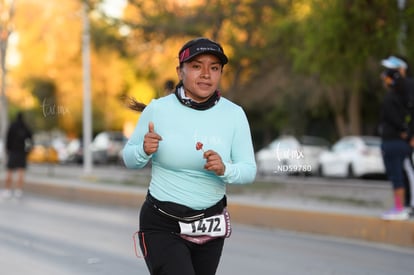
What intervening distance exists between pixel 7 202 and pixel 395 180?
10.1m

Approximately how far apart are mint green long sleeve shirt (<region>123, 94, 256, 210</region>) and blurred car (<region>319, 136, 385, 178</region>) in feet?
73.1

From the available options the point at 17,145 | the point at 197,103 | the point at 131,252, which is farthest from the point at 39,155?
the point at 197,103

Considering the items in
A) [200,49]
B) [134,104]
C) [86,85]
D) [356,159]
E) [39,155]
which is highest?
[86,85]

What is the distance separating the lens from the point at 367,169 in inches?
1032

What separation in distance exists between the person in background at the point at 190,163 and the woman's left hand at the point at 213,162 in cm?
8

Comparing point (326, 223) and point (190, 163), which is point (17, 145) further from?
point (190, 163)

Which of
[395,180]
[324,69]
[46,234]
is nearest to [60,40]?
[324,69]

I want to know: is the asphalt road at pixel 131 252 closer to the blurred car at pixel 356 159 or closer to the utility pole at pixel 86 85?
the utility pole at pixel 86 85

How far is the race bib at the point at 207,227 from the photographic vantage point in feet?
13.4

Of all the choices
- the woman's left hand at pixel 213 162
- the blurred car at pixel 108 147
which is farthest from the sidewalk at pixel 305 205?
the blurred car at pixel 108 147

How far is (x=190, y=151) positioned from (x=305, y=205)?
9.25 metres

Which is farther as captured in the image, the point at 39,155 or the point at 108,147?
the point at 39,155

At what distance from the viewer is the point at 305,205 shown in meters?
13.1

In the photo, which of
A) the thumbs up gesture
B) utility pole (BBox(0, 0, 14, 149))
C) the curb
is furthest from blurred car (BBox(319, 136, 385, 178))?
the thumbs up gesture
